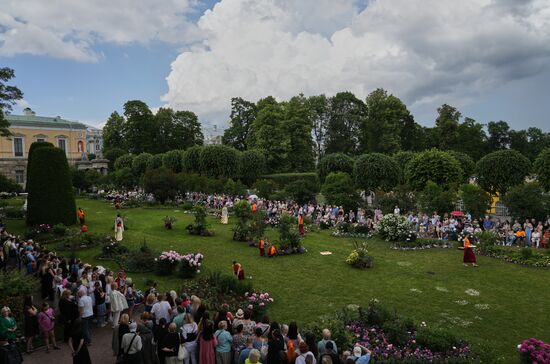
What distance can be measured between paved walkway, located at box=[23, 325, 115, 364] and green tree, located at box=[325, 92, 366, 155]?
→ 183 ft

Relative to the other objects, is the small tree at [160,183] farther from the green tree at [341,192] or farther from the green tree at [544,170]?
the green tree at [544,170]

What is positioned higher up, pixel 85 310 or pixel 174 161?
pixel 174 161

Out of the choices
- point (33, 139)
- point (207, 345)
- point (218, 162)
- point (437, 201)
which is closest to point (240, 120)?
point (218, 162)

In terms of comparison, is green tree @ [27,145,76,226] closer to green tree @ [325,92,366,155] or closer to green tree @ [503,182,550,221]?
green tree @ [503,182,550,221]

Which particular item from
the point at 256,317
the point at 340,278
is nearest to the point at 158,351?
the point at 256,317

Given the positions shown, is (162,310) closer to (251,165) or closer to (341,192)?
(341,192)

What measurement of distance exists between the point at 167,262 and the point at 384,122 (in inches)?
1942

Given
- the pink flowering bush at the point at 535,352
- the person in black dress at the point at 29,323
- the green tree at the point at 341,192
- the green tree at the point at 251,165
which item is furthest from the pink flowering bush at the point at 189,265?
the green tree at the point at 251,165

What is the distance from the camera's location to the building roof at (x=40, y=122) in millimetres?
59250

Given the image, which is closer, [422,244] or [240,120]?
[422,244]

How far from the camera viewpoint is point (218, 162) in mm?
45500

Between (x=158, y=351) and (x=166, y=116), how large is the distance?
61.8m

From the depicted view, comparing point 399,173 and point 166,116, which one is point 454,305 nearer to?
point 399,173

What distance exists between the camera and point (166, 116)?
218 ft
